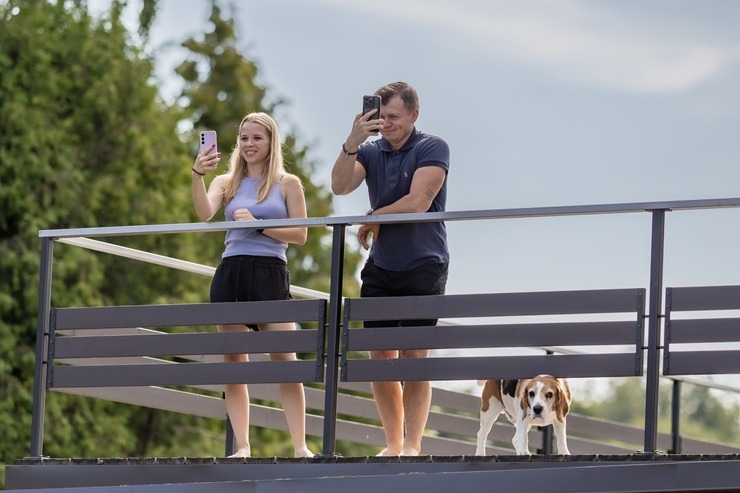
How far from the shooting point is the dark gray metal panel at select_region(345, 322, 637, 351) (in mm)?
6676

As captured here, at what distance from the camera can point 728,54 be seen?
49.8m

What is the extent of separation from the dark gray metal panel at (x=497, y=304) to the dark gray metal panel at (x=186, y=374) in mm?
392

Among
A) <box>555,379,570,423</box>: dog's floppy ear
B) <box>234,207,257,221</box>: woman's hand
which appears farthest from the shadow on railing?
<box>555,379,570,423</box>: dog's floppy ear

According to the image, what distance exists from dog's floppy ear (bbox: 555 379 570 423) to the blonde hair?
1.72 meters

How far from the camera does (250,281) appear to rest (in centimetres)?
769

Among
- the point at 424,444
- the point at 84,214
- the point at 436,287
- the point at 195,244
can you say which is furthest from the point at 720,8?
the point at 436,287

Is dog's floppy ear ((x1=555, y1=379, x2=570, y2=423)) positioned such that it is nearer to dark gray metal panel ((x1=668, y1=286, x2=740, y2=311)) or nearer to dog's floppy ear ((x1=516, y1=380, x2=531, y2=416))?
dog's floppy ear ((x1=516, y1=380, x2=531, y2=416))

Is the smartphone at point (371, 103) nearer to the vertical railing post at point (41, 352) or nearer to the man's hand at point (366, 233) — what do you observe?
the man's hand at point (366, 233)

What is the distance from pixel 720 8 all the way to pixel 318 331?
39313 millimetres

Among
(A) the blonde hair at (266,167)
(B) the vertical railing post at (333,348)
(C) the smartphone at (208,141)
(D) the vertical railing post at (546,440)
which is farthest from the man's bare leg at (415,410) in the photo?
(D) the vertical railing post at (546,440)

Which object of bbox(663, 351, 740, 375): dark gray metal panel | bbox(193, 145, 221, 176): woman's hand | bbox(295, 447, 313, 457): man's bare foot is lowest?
bbox(295, 447, 313, 457): man's bare foot

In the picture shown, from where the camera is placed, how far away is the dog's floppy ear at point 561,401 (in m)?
7.46

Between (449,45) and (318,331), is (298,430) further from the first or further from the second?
(449,45)

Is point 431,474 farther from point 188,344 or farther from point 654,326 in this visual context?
point 188,344
